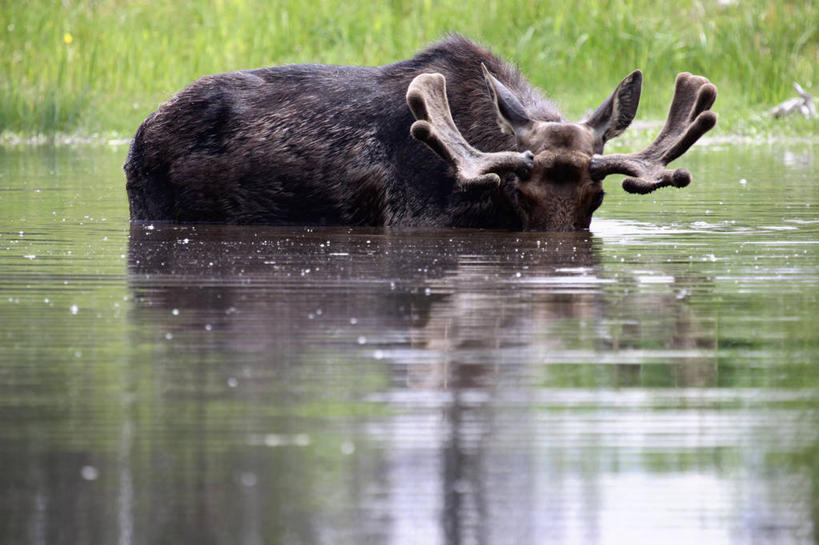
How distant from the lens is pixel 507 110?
1050cm

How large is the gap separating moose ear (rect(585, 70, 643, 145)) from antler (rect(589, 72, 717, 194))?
0.77 ft

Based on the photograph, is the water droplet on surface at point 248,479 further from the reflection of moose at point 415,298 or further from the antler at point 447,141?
the antler at point 447,141

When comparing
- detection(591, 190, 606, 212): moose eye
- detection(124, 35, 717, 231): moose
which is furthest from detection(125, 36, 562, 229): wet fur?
detection(591, 190, 606, 212): moose eye

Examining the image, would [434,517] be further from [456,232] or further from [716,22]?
[716,22]

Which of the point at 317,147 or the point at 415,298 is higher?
the point at 317,147

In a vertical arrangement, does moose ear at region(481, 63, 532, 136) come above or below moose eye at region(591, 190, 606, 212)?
above

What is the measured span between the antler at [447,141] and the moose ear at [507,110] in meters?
0.29

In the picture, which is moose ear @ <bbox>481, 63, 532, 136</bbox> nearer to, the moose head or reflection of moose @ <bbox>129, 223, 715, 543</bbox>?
the moose head

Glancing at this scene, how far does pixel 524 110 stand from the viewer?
10570 millimetres

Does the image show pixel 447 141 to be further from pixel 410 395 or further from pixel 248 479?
pixel 248 479

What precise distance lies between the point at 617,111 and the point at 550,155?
0.79 meters

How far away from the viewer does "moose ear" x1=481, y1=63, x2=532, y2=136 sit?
34.4 ft

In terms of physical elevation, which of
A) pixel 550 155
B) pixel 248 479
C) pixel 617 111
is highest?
pixel 617 111

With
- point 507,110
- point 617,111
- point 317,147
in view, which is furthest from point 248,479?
point 317,147
